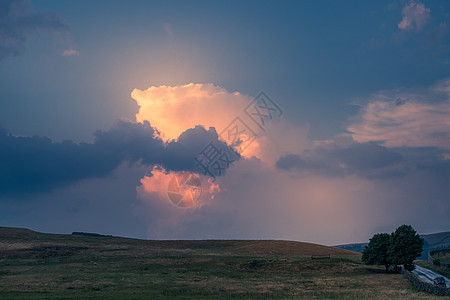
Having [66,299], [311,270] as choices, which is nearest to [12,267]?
[66,299]

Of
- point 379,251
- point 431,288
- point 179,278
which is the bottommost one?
point 431,288

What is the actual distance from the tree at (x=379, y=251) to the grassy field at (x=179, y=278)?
9.07 feet

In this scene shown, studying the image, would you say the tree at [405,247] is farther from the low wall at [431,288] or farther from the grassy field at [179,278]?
the low wall at [431,288]

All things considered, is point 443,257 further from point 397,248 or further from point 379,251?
point 397,248

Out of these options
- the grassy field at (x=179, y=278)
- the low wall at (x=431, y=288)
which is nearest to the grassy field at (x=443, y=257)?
the grassy field at (x=179, y=278)

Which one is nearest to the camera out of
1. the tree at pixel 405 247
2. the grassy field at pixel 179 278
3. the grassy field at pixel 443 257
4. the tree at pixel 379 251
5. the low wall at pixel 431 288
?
the low wall at pixel 431 288

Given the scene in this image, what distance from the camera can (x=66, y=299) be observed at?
48688 millimetres

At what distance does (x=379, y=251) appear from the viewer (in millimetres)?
85750

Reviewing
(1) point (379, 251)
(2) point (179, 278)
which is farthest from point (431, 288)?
(2) point (179, 278)

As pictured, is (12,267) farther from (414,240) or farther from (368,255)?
(414,240)

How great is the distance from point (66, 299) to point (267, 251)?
3612 inches

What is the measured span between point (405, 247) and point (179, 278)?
4551 cm

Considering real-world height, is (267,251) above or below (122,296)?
above

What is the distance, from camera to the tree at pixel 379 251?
84.9 meters
